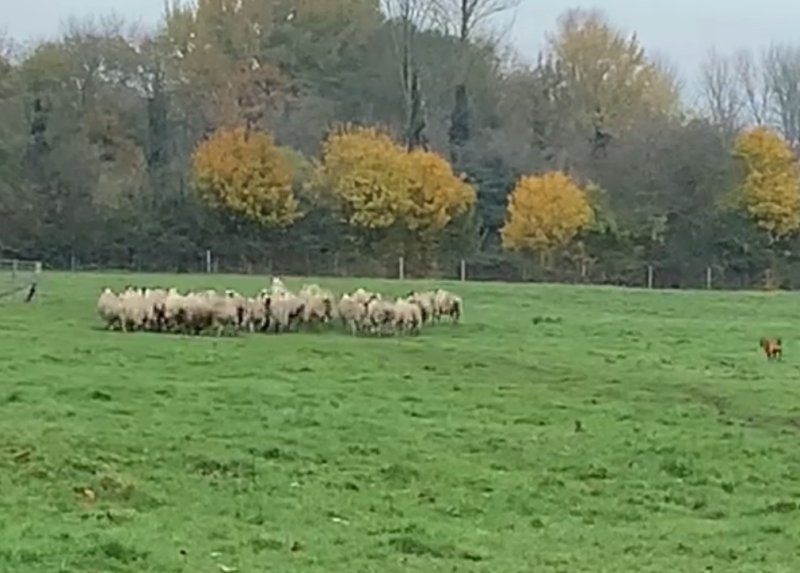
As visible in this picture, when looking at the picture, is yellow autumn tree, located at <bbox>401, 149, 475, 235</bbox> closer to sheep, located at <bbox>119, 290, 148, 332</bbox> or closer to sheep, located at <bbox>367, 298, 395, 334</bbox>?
sheep, located at <bbox>367, 298, 395, 334</bbox>

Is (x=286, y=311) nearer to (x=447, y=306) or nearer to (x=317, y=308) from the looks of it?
(x=317, y=308)

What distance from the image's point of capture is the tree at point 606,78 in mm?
79312

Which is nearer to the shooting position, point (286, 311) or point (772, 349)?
point (772, 349)

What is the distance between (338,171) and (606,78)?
18.3 m

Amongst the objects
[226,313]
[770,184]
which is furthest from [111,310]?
[770,184]

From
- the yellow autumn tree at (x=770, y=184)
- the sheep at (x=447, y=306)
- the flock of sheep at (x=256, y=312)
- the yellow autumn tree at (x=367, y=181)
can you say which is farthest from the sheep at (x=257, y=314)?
the yellow autumn tree at (x=770, y=184)

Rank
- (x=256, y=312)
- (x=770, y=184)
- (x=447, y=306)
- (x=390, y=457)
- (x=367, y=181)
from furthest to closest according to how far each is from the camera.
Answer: (x=770, y=184)
(x=367, y=181)
(x=447, y=306)
(x=256, y=312)
(x=390, y=457)

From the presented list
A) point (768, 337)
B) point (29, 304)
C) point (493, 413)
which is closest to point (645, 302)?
point (768, 337)

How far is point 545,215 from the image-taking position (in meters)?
67.8

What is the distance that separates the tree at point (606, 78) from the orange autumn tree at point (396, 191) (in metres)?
12.7

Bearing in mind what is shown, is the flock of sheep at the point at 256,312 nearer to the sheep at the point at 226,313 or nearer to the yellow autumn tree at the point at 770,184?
the sheep at the point at 226,313

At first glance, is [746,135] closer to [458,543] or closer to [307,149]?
[307,149]

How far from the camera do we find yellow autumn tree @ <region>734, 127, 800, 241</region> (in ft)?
226

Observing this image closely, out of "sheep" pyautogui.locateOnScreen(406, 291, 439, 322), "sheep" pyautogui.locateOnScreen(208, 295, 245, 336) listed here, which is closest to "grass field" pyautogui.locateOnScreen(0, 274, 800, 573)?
"sheep" pyautogui.locateOnScreen(208, 295, 245, 336)
